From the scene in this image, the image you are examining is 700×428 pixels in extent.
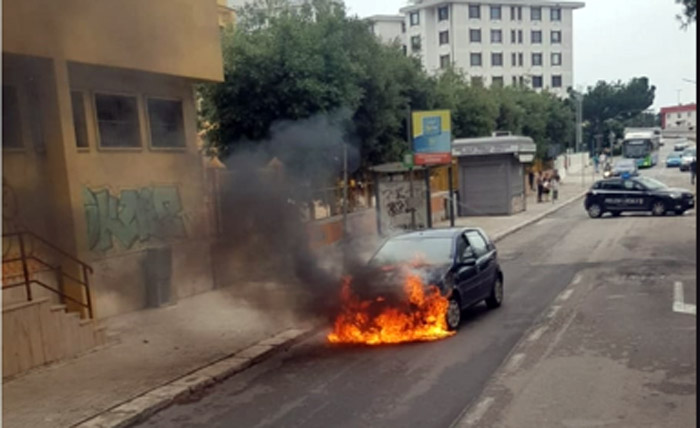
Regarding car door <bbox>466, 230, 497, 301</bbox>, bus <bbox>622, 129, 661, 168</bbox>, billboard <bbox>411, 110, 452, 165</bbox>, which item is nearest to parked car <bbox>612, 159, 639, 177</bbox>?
bus <bbox>622, 129, 661, 168</bbox>

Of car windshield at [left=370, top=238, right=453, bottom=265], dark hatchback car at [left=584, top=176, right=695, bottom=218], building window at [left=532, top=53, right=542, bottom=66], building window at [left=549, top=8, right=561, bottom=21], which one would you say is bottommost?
dark hatchback car at [left=584, top=176, right=695, bottom=218]

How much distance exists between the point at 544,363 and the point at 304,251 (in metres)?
7.38

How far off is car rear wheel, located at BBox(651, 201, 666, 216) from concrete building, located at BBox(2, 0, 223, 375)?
18.2 meters

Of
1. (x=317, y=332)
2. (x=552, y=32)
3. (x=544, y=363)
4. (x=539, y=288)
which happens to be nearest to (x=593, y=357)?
(x=544, y=363)

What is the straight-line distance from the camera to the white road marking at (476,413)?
238 inches

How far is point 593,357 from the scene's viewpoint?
7.97m

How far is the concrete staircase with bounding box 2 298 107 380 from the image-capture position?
8.53 metres

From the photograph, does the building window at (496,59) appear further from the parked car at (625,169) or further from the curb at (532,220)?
the curb at (532,220)

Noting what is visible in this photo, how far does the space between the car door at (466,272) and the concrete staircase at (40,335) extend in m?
5.12

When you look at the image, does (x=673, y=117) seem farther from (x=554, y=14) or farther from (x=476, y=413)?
(x=476, y=413)

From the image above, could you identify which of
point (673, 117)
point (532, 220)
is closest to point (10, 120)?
point (532, 220)

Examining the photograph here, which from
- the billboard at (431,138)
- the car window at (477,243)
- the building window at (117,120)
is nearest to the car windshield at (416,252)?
the car window at (477,243)

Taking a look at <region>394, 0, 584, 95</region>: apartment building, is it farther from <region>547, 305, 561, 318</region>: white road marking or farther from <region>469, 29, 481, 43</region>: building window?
<region>547, 305, 561, 318</region>: white road marking

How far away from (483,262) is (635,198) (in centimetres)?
1770
